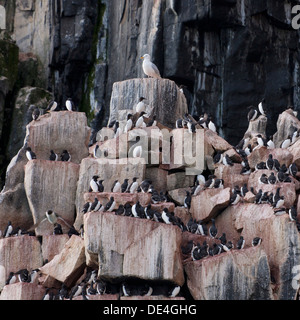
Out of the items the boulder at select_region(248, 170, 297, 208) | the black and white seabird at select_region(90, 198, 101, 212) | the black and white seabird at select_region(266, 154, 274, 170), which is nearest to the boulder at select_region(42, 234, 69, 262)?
the black and white seabird at select_region(90, 198, 101, 212)

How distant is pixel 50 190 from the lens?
2730 centimetres

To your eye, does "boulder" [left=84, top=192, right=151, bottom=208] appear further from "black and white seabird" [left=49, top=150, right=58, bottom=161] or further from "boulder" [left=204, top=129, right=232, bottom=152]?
"boulder" [left=204, top=129, right=232, bottom=152]

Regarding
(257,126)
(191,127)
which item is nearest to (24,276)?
(191,127)

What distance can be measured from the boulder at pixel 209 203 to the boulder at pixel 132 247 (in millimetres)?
3216

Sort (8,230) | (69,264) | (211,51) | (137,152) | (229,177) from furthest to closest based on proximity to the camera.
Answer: (211,51) < (229,177) < (137,152) < (8,230) < (69,264)

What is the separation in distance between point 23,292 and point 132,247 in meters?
3.17

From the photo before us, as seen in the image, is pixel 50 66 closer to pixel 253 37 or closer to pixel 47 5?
pixel 47 5

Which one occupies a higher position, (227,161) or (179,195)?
A: (227,161)

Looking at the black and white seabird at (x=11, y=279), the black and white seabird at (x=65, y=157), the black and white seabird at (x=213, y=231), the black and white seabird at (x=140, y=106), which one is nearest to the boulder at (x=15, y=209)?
the black and white seabird at (x=65, y=157)

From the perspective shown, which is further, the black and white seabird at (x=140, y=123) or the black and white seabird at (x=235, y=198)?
the black and white seabird at (x=140, y=123)

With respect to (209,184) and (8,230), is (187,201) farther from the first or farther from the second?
(8,230)

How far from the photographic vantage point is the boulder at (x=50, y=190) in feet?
89.2

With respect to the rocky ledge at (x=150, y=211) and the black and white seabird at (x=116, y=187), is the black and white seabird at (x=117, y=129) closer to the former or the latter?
the rocky ledge at (x=150, y=211)
